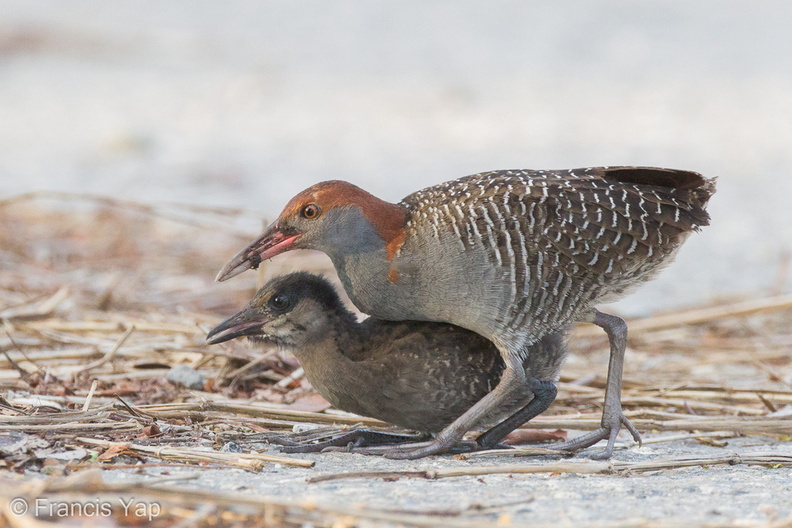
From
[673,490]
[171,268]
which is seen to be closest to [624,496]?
[673,490]

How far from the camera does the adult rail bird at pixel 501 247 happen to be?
16.2 feet

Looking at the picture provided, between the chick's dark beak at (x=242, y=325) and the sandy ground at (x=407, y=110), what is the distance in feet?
2.63

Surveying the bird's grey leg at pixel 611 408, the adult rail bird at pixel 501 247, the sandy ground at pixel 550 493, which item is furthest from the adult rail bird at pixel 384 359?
the sandy ground at pixel 550 493

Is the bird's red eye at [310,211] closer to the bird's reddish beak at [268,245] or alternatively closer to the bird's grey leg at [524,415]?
the bird's reddish beak at [268,245]

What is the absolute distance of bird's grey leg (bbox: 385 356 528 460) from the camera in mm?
4805

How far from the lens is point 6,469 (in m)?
3.87

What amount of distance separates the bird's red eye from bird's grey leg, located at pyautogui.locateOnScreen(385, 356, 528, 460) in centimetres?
114

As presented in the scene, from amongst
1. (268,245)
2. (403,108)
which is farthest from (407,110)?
(268,245)

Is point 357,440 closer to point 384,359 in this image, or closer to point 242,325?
point 384,359

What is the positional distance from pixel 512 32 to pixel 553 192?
15144 millimetres

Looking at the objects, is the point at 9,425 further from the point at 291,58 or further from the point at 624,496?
the point at 291,58

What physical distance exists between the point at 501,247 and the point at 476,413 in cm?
78

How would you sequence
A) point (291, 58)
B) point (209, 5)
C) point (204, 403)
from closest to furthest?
point (204, 403)
point (291, 58)
point (209, 5)

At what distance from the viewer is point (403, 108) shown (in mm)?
15875
